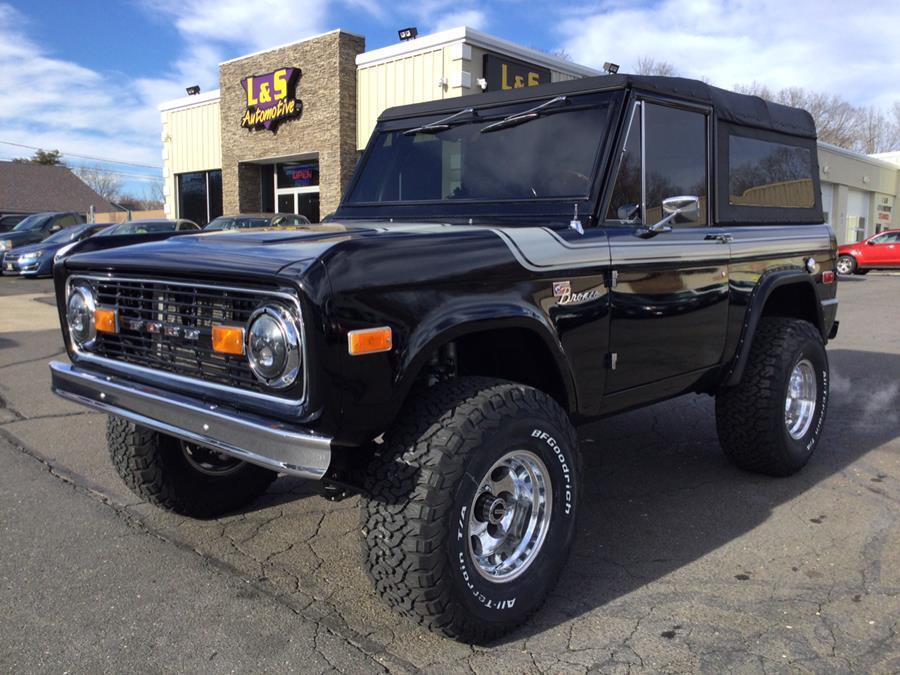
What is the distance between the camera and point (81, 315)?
10.5 ft

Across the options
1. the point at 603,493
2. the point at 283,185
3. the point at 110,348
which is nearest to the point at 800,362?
the point at 603,493

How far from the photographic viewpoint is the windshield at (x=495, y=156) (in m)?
3.54

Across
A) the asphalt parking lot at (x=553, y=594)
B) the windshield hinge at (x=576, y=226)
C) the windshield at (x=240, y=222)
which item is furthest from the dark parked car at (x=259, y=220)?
the windshield hinge at (x=576, y=226)

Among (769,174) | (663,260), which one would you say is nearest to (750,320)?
(663,260)

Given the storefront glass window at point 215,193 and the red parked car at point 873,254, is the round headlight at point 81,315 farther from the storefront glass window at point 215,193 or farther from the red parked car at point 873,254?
the red parked car at point 873,254

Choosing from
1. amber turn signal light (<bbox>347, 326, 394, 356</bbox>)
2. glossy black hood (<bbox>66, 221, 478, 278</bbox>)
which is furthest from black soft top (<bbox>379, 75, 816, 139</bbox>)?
amber turn signal light (<bbox>347, 326, 394, 356</bbox>)

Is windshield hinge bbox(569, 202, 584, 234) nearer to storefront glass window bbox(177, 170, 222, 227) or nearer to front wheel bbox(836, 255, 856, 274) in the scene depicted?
storefront glass window bbox(177, 170, 222, 227)

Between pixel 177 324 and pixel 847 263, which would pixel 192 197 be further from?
pixel 177 324

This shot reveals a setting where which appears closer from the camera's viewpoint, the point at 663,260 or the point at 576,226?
the point at 576,226

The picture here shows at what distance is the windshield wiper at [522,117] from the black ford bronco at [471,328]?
0.01 metres

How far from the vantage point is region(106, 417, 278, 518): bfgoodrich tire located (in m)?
3.54

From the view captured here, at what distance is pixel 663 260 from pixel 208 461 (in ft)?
7.77

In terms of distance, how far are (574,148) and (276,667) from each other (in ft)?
8.12

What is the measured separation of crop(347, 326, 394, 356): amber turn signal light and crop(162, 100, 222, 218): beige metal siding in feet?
75.6
